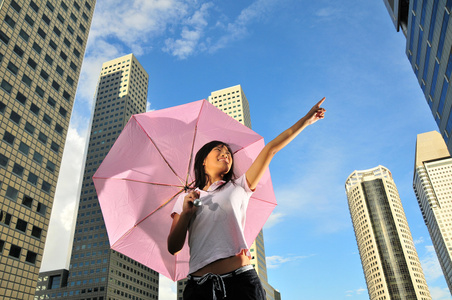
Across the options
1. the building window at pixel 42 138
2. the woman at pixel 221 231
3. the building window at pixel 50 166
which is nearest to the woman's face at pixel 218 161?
the woman at pixel 221 231

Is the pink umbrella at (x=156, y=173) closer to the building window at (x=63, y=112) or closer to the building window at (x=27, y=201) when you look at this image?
the building window at (x=27, y=201)

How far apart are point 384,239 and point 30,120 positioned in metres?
139

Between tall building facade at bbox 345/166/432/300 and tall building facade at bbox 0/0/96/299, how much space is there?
131 m

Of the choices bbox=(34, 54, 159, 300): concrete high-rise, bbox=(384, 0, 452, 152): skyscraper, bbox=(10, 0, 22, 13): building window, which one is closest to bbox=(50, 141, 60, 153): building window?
bbox=(10, 0, 22, 13): building window

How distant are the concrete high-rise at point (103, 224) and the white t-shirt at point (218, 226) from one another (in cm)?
11372

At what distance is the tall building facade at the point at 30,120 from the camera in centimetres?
3572

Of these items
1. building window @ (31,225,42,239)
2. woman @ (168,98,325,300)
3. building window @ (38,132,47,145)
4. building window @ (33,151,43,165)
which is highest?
building window @ (38,132,47,145)

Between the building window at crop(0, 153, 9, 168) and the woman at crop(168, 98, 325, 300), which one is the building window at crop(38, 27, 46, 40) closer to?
the building window at crop(0, 153, 9, 168)

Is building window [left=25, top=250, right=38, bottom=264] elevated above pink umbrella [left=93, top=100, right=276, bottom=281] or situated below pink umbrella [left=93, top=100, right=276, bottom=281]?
above

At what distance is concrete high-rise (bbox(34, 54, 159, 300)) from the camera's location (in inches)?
4269

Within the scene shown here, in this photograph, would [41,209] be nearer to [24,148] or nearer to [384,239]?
[24,148]

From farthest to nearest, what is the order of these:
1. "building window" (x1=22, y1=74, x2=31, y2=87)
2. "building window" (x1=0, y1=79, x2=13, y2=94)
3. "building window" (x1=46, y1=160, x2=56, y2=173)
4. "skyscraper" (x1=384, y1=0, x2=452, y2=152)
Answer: "building window" (x1=46, y1=160, x2=56, y2=173), "building window" (x1=22, y1=74, x2=31, y2=87), "building window" (x1=0, y1=79, x2=13, y2=94), "skyscraper" (x1=384, y1=0, x2=452, y2=152)

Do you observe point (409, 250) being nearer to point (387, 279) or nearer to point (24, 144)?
point (387, 279)

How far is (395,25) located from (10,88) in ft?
197
